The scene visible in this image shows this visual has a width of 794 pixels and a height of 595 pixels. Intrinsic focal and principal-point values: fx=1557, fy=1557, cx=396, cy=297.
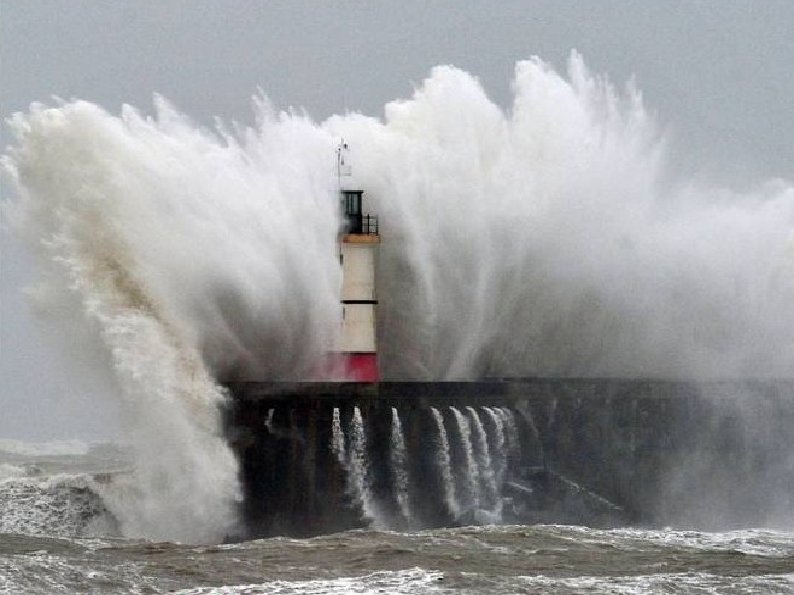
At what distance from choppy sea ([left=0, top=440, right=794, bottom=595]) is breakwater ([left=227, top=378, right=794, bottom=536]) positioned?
1.51 m

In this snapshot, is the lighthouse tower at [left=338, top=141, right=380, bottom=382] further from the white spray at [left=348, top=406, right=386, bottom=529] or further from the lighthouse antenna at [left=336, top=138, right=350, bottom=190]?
the white spray at [left=348, top=406, right=386, bottom=529]

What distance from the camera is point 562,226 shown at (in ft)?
123

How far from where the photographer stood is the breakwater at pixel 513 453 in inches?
1105

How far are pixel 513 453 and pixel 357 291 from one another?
511cm

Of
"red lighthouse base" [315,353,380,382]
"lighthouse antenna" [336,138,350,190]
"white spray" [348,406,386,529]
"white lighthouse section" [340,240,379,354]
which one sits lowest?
"white spray" [348,406,386,529]

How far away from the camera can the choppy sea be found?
70.3 feet

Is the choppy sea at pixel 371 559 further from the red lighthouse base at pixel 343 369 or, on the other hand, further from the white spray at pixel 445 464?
the red lighthouse base at pixel 343 369

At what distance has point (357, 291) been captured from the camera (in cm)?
3331

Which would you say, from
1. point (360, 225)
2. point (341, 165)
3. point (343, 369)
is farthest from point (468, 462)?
point (341, 165)

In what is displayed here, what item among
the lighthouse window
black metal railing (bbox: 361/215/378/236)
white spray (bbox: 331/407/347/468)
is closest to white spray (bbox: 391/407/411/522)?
white spray (bbox: 331/407/347/468)

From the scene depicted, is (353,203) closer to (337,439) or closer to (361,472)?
(337,439)

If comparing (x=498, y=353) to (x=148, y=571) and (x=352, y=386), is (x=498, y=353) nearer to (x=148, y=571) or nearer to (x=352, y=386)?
(x=352, y=386)

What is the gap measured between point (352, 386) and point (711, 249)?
48.3 ft

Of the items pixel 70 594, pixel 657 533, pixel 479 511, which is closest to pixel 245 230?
pixel 479 511
